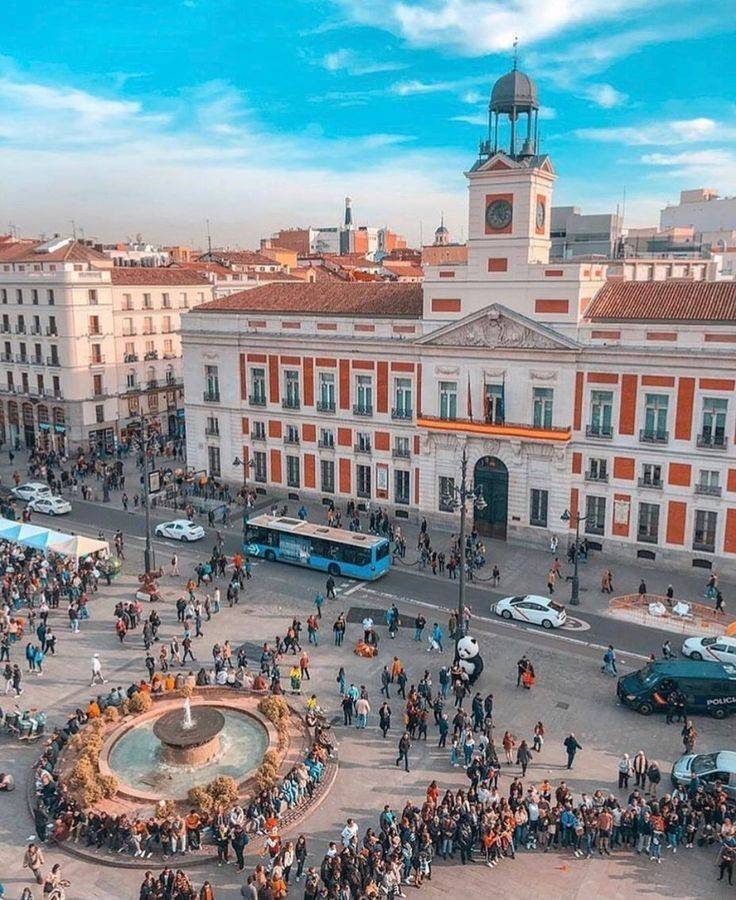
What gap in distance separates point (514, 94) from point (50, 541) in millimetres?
32751

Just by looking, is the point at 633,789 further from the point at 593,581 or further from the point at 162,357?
the point at 162,357

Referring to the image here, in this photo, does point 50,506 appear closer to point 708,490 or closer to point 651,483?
point 651,483

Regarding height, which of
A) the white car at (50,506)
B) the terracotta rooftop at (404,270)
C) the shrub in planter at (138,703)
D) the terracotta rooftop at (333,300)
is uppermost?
the terracotta rooftop at (404,270)

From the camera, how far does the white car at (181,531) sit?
4700 cm

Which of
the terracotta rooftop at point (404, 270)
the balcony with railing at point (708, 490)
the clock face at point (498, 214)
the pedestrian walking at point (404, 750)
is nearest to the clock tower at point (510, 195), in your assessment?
the clock face at point (498, 214)

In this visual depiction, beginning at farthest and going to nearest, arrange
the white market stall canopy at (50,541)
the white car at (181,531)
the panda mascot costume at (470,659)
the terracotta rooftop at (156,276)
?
the terracotta rooftop at (156,276) → the white car at (181,531) → the white market stall canopy at (50,541) → the panda mascot costume at (470,659)

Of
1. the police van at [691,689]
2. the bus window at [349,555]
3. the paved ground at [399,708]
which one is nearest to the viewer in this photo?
the paved ground at [399,708]

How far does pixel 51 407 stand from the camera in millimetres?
66625

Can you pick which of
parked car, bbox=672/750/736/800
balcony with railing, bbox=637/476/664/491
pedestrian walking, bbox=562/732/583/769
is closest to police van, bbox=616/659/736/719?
parked car, bbox=672/750/736/800

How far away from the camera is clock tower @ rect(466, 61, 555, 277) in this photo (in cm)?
4381

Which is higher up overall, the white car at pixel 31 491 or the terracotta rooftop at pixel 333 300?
the terracotta rooftop at pixel 333 300

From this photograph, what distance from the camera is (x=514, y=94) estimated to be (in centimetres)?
4434

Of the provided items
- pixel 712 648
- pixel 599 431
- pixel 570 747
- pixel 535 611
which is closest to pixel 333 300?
pixel 599 431

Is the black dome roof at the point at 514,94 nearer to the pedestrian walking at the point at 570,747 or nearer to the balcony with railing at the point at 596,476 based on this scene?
the balcony with railing at the point at 596,476
